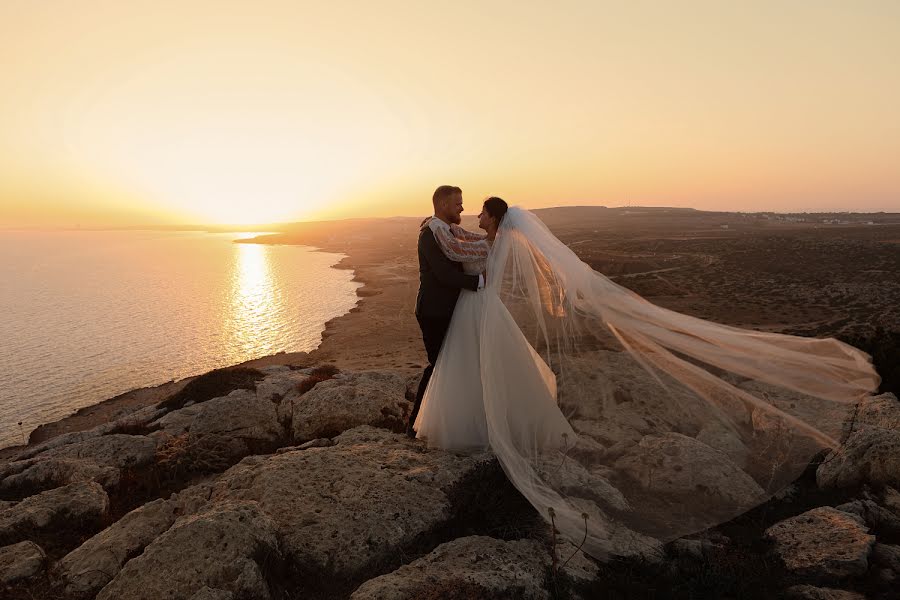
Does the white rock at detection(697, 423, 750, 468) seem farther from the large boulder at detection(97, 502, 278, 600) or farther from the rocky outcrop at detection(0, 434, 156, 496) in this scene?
the rocky outcrop at detection(0, 434, 156, 496)

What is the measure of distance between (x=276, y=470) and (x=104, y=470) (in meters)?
4.00

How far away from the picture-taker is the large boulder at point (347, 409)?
842cm

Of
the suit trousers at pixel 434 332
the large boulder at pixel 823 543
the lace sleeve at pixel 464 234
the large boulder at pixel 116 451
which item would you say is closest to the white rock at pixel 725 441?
the large boulder at pixel 823 543

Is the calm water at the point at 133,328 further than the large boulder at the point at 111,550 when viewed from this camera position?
Yes

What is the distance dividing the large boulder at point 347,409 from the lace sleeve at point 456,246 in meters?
3.81

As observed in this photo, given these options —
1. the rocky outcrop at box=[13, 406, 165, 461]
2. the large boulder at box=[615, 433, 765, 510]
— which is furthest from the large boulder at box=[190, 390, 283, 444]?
the large boulder at box=[615, 433, 765, 510]

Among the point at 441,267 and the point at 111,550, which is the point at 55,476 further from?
the point at 441,267

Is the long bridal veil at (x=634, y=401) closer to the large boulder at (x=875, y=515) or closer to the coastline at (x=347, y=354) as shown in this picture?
the large boulder at (x=875, y=515)

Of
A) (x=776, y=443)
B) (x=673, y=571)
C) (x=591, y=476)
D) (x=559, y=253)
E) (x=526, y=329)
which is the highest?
(x=559, y=253)

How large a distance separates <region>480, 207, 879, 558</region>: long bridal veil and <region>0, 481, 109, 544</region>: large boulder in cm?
533

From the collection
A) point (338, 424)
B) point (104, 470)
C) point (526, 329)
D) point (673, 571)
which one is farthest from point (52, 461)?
point (673, 571)

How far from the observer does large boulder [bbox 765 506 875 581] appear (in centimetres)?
404

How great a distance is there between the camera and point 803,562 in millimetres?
4184

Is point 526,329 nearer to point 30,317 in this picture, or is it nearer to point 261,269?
point 30,317
